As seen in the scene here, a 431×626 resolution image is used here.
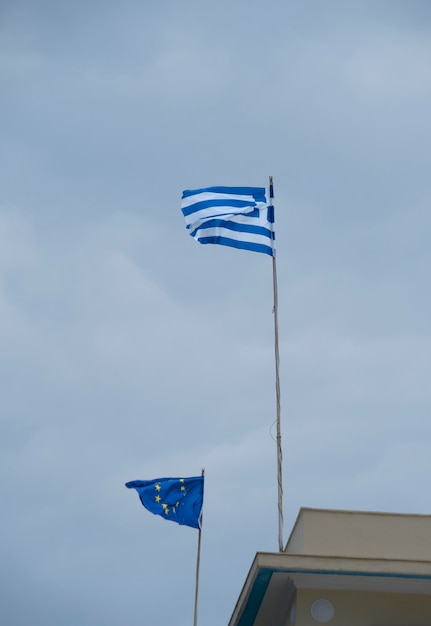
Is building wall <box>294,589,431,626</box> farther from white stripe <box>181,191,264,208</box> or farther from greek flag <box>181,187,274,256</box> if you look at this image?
white stripe <box>181,191,264,208</box>

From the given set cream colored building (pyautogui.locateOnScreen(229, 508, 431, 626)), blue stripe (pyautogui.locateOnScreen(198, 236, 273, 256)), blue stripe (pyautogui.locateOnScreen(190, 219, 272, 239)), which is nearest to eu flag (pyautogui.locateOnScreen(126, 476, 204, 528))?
cream colored building (pyautogui.locateOnScreen(229, 508, 431, 626))

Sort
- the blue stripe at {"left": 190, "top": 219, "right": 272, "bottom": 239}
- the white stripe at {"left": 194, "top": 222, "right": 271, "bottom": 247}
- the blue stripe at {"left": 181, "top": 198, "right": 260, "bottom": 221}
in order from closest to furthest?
the white stripe at {"left": 194, "top": 222, "right": 271, "bottom": 247} < the blue stripe at {"left": 190, "top": 219, "right": 272, "bottom": 239} < the blue stripe at {"left": 181, "top": 198, "right": 260, "bottom": 221}

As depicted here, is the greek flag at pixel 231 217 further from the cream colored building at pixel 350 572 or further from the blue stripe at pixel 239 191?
the cream colored building at pixel 350 572

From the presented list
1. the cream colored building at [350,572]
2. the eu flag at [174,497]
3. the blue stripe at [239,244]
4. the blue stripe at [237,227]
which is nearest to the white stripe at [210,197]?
the blue stripe at [237,227]

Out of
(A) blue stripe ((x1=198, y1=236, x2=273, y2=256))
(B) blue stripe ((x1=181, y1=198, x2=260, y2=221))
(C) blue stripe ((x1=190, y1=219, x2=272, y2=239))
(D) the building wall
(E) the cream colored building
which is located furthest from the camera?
(B) blue stripe ((x1=181, y1=198, x2=260, y2=221))

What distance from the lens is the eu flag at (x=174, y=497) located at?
20.0m

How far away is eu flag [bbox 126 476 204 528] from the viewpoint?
20047 mm

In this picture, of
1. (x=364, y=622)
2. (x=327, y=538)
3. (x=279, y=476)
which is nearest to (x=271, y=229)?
(x=279, y=476)

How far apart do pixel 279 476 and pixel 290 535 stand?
1029mm

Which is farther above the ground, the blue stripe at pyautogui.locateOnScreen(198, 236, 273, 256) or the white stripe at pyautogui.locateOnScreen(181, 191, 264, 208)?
the white stripe at pyautogui.locateOnScreen(181, 191, 264, 208)

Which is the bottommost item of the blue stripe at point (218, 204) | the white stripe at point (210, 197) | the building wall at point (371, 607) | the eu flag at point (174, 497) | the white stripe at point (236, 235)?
the building wall at point (371, 607)

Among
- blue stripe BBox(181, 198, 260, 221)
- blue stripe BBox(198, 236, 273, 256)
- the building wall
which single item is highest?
blue stripe BBox(181, 198, 260, 221)

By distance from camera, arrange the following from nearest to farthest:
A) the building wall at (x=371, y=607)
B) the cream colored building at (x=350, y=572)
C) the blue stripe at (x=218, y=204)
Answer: the cream colored building at (x=350, y=572) < the building wall at (x=371, y=607) < the blue stripe at (x=218, y=204)

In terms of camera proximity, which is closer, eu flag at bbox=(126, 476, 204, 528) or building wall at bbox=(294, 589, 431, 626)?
building wall at bbox=(294, 589, 431, 626)
